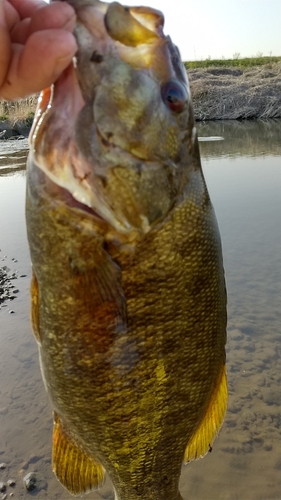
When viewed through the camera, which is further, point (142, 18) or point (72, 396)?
point (72, 396)

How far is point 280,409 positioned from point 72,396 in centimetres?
292

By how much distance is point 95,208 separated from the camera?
179 centimetres

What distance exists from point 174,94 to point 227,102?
104 ft

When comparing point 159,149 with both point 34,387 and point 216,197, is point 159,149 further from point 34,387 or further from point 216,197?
point 216,197

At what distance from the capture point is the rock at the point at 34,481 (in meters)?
3.78

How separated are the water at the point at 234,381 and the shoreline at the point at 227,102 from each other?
18509 millimetres

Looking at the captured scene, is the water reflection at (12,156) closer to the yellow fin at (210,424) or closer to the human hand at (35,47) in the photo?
the human hand at (35,47)

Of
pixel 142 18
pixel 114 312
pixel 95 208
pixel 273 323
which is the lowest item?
pixel 273 323

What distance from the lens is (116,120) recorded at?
1766 millimetres

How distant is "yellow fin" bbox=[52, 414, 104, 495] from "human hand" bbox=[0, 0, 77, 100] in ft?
5.18

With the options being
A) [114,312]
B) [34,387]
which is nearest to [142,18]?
[114,312]

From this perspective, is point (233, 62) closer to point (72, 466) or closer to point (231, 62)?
point (231, 62)

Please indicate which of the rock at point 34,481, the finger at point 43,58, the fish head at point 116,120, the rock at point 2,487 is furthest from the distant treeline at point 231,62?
the finger at point 43,58

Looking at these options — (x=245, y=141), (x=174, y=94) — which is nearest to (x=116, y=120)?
(x=174, y=94)
